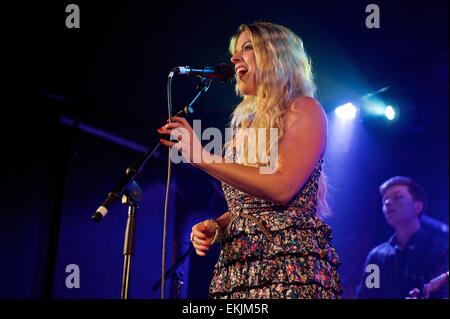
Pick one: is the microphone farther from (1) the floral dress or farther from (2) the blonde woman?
(1) the floral dress

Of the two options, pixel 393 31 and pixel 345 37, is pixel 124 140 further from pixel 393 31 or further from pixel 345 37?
pixel 393 31

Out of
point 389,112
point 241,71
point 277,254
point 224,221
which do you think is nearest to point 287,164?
point 277,254

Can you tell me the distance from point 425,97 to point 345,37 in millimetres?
1273

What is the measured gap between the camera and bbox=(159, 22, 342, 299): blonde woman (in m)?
1.64

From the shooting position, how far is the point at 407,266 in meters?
4.45

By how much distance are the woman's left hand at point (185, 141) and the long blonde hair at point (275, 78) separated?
0.29m

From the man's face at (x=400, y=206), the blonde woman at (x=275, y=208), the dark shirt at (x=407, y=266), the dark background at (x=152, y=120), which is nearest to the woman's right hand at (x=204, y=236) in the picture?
the blonde woman at (x=275, y=208)

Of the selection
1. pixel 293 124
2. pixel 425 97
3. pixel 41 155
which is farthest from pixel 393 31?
pixel 41 155

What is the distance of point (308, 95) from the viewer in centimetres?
201

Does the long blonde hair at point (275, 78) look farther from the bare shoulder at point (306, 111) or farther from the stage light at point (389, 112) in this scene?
the stage light at point (389, 112)

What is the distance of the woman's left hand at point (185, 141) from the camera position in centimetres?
163

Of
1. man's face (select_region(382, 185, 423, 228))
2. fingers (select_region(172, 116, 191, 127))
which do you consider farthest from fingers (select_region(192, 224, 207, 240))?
man's face (select_region(382, 185, 423, 228))

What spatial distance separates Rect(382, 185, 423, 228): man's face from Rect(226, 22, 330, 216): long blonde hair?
9.10ft

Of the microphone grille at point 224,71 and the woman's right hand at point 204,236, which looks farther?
the microphone grille at point 224,71
